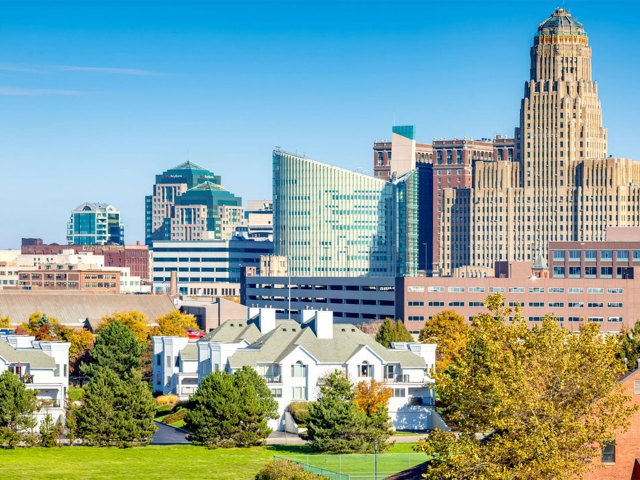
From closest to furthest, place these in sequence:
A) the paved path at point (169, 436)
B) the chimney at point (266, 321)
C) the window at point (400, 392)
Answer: the paved path at point (169, 436) → the window at point (400, 392) → the chimney at point (266, 321)

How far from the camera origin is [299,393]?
153750mm

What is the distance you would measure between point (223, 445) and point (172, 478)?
728 inches

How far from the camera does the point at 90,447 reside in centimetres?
13325

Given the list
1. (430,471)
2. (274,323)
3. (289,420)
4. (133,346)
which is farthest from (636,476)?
(133,346)

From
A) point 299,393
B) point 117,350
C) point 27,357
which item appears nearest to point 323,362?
point 299,393

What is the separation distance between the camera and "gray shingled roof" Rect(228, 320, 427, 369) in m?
157

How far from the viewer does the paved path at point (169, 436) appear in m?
139

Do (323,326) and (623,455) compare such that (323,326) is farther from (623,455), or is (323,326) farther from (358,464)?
(623,455)

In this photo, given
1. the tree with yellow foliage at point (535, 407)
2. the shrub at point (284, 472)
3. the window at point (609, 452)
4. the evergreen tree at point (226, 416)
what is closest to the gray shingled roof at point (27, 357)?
the evergreen tree at point (226, 416)

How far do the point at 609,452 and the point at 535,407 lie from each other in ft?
21.9

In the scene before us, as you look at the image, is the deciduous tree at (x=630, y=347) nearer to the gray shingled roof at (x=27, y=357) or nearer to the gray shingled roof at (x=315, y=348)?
the gray shingled roof at (x=315, y=348)

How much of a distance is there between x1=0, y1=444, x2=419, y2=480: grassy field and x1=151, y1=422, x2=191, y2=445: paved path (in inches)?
183

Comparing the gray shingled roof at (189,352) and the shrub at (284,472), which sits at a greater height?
the gray shingled roof at (189,352)

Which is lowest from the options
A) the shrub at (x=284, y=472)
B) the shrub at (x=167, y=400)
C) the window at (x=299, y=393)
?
the shrub at (x=284, y=472)
